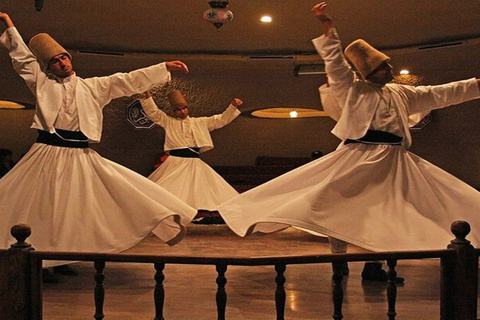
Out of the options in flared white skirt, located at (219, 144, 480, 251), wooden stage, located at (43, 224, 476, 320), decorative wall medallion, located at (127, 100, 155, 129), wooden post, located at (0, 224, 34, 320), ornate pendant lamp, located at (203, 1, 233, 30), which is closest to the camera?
wooden post, located at (0, 224, 34, 320)

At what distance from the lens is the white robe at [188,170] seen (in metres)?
6.97

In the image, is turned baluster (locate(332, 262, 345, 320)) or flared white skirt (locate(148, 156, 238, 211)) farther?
flared white skirt (locate(148, 156, 238, 211))

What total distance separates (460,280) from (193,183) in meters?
4.48

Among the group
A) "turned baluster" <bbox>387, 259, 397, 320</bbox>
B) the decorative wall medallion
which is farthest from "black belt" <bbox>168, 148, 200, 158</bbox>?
"turned baluster" <bbox>387, 259, 397, 320</bbox>

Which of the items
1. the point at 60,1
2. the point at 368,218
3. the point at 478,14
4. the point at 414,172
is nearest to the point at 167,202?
the point at 368,218

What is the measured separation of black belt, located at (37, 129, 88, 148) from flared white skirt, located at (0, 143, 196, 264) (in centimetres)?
4

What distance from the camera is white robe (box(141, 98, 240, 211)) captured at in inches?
275

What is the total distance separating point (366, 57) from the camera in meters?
4.13

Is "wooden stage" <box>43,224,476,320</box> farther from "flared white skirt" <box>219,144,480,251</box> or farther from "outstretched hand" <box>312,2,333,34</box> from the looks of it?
"outstretched hand" <box>312,2,333,34</box>

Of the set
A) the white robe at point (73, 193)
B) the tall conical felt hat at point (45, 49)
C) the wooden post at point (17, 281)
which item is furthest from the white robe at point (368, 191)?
the tall conical felt hat at point (45, 49)

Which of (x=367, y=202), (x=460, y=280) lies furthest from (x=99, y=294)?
(x=367, y=202)

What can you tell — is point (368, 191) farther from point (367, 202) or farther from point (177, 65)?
point (177, 65)

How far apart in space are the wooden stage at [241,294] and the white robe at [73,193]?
316 millimetres

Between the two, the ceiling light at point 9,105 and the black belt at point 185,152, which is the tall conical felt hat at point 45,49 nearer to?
the black belt at point 185,152
